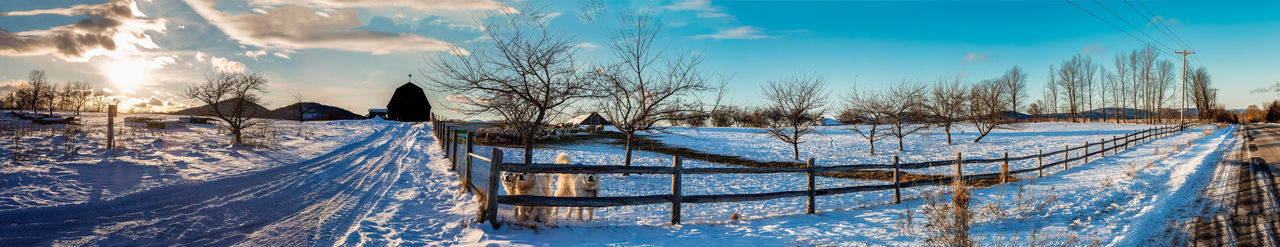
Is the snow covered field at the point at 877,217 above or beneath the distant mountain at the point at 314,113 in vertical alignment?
beneath


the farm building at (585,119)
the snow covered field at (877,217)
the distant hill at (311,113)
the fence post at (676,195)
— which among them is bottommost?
the snow covered field at (877,217)

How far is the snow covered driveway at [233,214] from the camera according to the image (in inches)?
230

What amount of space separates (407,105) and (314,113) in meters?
21.2

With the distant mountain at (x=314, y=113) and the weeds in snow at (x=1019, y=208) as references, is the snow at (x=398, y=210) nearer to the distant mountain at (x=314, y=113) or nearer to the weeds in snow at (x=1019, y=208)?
the weeds in snow at (x=1019, y=208)

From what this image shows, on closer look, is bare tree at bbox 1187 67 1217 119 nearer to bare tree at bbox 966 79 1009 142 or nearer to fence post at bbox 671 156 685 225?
bare tree at bbox 966 79 1009 142

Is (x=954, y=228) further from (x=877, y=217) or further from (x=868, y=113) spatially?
(x=868, y=113)

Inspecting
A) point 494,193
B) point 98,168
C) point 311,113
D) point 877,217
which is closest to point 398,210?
point 494,193

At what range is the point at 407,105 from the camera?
62.9m

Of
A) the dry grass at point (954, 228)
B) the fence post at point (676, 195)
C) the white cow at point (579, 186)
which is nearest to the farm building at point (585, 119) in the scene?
the white cow at point (579, 186)

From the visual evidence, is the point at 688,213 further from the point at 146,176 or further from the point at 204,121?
the point at 204,121

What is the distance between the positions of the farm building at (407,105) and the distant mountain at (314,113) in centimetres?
1119

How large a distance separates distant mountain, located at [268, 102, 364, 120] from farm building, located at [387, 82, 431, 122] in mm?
11194

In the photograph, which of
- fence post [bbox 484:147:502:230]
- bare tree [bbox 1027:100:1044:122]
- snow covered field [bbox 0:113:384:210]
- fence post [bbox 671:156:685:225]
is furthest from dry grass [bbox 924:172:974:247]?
bare tree [bbox 1027:100:1044:122]

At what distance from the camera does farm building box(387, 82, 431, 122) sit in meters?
62.2
